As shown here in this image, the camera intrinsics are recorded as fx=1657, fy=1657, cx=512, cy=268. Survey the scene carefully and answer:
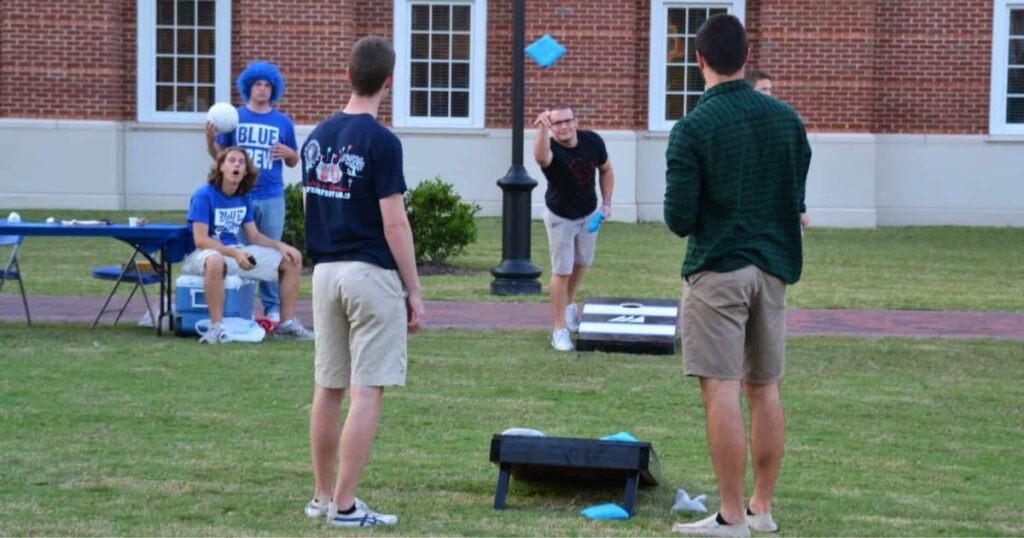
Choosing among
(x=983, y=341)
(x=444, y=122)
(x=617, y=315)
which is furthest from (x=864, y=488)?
(x=444, y=122)

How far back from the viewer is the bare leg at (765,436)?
620 centimetres

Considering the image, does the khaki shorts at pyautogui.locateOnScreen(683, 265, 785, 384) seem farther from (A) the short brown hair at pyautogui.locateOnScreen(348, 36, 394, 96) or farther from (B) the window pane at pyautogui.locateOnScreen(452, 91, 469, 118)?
(B) the window pane at pyautogui.locateOnScreen(452, 91, 469, 118)

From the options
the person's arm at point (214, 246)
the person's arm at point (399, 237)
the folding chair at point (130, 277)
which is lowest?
the folding chair at point (130, 277)

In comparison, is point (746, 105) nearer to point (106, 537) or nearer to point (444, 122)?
point (106, 537)

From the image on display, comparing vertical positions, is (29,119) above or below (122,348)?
above

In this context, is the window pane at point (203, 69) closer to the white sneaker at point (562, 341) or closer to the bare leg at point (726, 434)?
the white sneaker at point (562, 341)

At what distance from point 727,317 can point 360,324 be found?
4.46ft

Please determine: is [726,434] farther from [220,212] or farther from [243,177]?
[220,212]

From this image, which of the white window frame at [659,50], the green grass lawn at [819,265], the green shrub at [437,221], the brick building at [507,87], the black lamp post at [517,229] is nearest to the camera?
the black lamp post at [517,229]

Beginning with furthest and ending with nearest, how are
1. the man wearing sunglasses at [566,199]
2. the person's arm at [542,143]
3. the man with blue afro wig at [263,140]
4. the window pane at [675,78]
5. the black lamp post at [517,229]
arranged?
the window pane at [675,78], the black lamp post at [517,229], the man with blue afro wig at [263,140], the man wearing sunglasses at [566,199], the person's arm at [542,143]

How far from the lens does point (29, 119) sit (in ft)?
77.8

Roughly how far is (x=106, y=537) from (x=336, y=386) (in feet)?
3.28

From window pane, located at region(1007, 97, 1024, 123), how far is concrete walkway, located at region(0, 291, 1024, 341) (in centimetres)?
1134

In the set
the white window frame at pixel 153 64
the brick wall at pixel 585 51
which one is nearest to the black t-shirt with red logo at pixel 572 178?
the brick wall at pixel 585 51
